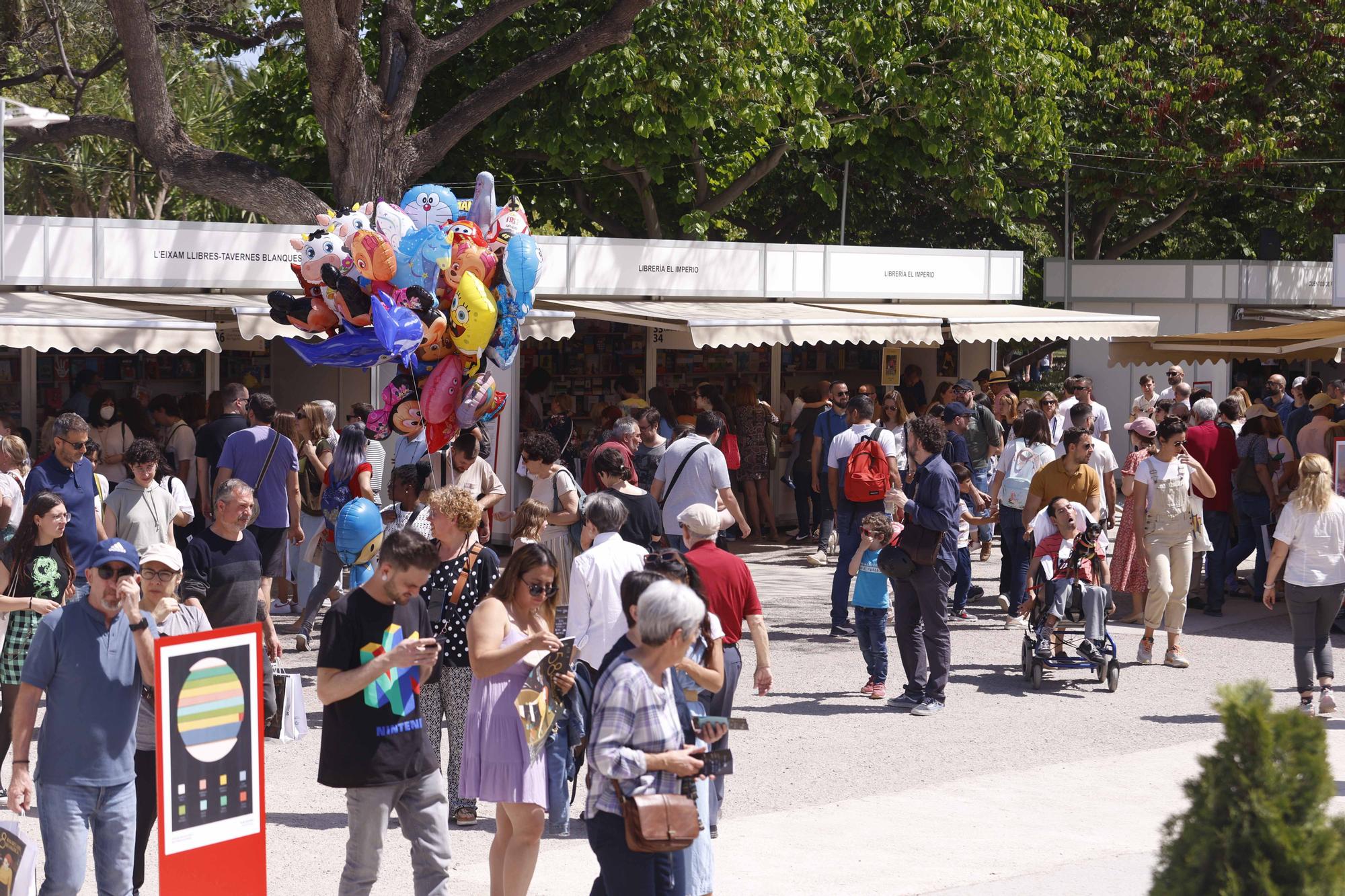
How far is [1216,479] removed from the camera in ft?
44.8

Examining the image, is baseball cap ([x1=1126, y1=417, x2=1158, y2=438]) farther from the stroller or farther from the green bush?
the green bush

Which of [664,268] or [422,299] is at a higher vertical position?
[664,268]

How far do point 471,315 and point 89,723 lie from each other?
5413mm

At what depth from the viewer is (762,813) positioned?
764 centimetres

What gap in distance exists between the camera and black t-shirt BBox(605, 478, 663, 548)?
9297mm

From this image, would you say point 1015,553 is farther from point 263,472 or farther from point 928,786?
point 263,472

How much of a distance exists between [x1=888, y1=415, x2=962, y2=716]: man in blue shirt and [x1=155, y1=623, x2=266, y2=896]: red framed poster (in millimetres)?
4996

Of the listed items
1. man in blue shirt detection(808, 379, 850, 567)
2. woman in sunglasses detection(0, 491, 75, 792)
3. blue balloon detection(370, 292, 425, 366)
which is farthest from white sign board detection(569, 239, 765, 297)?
woman in sunglasses detection(0, 491, 75, 792)

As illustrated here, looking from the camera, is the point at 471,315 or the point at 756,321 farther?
the point at 756,321

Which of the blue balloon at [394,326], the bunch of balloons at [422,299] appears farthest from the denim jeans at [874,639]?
the blue balloon at [394,326]

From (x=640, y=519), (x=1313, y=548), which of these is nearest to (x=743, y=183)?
(x=640, y=519)

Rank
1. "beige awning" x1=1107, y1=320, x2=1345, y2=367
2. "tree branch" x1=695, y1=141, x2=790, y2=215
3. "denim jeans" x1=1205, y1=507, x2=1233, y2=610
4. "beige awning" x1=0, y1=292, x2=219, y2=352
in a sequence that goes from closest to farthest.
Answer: "beige awning" x1=0, y1=292, x2=219, y2=352 → "denim jeans" x1=1205, y1=507, x2=1233, y2=610 → "beige awning" x1=1107, y1=320, x2=1345, y2=367 → "tree branch" x1=695, y1=141, x2=790, y2=215

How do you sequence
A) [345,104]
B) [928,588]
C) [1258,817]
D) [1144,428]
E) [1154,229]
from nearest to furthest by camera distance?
[1258,817], [928,588], [1144,428], [345,104], [1154,229]

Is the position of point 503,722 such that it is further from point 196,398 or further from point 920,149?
point 920,149
